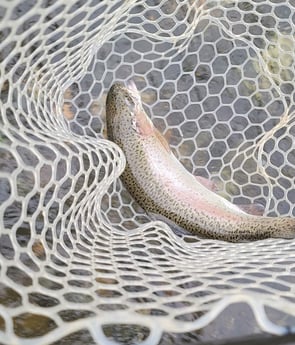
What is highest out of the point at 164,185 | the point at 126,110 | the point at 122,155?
the point at 126,110

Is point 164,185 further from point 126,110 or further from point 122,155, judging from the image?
point 126,110

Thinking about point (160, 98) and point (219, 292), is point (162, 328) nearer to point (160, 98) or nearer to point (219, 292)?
point (219, 292)

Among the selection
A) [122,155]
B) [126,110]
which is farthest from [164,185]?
[126,110]

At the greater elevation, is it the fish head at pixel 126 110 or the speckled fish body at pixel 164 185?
the fish head at pixel 126 110

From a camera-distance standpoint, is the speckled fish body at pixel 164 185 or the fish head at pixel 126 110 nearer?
the speckled fish body at pixel 164 185

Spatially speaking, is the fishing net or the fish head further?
the fish head
